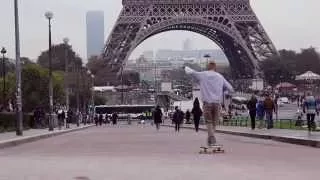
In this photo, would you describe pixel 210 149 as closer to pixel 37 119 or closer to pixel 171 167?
pixel 171 167

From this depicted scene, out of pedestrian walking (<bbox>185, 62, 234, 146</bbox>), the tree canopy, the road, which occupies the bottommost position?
the road

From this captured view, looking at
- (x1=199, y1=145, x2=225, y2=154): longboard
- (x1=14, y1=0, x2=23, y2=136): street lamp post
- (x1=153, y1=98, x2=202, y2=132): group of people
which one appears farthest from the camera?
(x1=153, y1=98, x2=202, y2=132): group of people

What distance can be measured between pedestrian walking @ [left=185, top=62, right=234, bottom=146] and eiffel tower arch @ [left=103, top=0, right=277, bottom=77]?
83.0m

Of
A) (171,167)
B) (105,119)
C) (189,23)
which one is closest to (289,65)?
(189,23)

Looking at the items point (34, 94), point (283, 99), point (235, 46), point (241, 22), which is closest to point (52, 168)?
point (34, 94)

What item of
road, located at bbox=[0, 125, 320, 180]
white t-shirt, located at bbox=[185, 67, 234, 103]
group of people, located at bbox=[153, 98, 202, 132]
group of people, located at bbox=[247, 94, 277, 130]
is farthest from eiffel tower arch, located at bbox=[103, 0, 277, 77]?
road, located at bbox=[0, 125, 320, 180]

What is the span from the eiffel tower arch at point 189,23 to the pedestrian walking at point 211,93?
3266 inches

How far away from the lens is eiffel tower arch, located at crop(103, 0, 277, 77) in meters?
98.1

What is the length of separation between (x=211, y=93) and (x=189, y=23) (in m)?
87.5

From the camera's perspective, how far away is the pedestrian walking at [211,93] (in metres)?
14.9

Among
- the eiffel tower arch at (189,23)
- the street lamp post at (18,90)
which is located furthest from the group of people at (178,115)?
the eiffel tower arch at (189,23)

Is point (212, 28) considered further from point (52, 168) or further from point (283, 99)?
point (52, 168)

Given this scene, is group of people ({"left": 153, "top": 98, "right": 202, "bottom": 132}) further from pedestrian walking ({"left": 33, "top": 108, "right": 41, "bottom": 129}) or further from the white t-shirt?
the white t-shirt

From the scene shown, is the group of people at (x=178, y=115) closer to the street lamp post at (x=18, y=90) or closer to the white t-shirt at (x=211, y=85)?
the street lamp post at (x=18, y=90)
